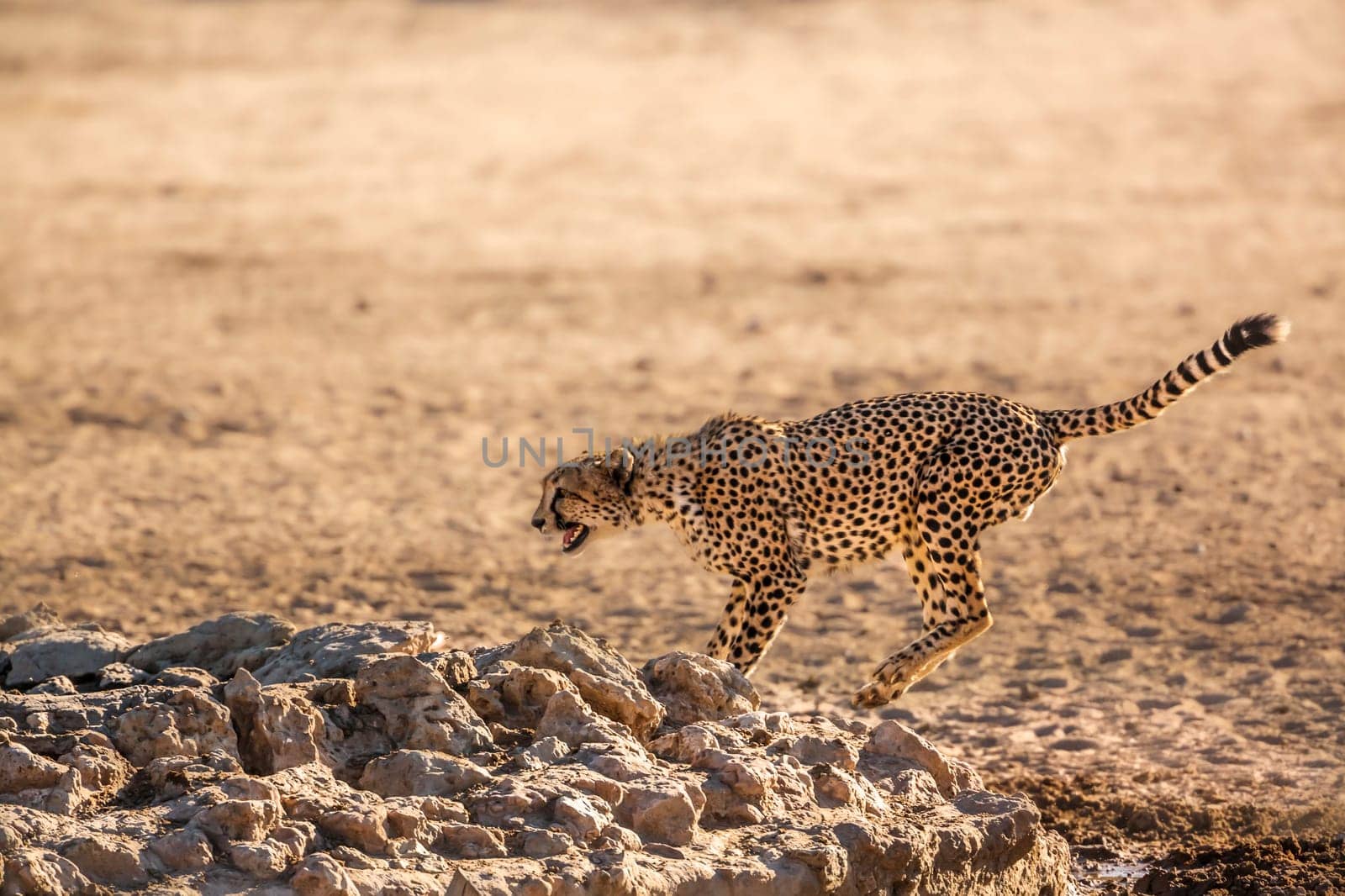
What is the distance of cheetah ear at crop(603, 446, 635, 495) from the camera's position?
807cm

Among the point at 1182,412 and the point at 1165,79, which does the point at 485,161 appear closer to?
the point at 1165,79

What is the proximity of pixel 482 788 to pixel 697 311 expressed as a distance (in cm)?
1009

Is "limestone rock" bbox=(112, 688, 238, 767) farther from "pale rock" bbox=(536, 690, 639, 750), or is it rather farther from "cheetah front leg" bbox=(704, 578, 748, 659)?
"cheetah front leg" bbox=(704, 578, 748, 659)

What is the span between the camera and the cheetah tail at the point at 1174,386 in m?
7.24

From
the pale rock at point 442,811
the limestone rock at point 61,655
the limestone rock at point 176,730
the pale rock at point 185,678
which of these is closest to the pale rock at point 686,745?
the pale rock at point 442,811

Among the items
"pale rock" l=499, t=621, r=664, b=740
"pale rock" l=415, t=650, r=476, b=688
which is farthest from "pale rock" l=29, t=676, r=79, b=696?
"pale rock" l=499, t=621, r=664, b=740

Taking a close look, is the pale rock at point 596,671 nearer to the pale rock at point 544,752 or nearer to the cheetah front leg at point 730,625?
the pale rock at point 544,752

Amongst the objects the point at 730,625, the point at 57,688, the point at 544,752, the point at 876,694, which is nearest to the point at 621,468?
the point at 730,625

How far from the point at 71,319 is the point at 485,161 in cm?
588

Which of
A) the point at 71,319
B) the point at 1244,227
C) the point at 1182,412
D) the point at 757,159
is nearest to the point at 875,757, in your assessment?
the point at 1182,412

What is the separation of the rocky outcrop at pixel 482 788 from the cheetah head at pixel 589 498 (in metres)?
1.80

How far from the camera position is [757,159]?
19375mm

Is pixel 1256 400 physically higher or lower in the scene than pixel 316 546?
higher

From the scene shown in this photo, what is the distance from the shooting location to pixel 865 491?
7.70 metres
